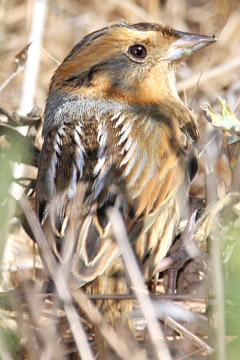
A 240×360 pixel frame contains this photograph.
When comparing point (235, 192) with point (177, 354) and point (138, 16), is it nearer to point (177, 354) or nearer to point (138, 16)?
point (177, 354)

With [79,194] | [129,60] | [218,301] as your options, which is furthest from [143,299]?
[129,60]

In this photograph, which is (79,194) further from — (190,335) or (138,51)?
(138,51)

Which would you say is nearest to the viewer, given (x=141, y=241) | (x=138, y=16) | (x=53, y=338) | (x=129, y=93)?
(x=53, y=338)

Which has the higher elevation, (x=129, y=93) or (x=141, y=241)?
(x=129, y=93)

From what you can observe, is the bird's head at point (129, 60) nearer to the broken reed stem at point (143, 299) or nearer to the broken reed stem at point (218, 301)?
the broken reed stem at point (143, 299)

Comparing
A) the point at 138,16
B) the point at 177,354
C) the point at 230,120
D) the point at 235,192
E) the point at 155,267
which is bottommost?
the point at 177,354

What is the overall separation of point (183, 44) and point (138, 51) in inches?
8.9

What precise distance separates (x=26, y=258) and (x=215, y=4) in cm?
288

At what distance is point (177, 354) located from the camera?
2.97 m

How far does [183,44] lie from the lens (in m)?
3.54

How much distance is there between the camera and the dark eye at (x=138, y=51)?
353cm

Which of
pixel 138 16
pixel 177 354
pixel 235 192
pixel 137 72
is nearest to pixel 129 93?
pixel 137 72

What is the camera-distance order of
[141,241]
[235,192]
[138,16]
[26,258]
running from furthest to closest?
[138,16]
[26,258]
[141,241]
[235,192]

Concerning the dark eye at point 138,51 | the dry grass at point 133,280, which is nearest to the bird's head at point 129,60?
the dark eye at point 138,51
